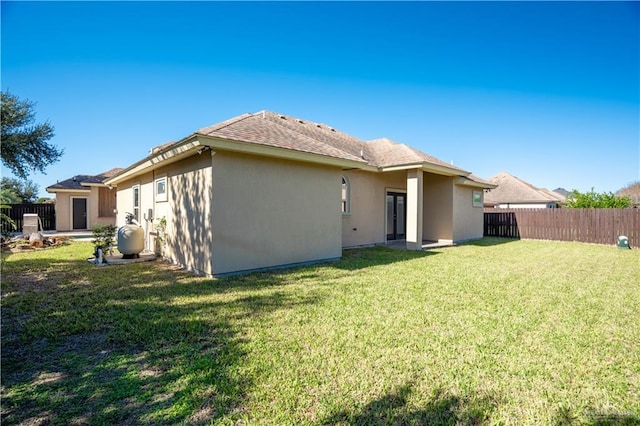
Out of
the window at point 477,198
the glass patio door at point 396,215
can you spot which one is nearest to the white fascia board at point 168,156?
the glass patio door at point 396,215

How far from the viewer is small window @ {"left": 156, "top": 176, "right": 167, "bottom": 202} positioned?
957cm

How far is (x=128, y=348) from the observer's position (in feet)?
11.8

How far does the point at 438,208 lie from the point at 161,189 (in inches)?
483

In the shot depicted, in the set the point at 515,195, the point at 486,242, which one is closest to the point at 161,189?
the point at 486,242

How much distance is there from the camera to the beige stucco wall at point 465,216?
15109 mm

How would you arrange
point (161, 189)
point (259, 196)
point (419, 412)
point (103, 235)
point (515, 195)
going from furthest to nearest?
1. point (515, 195)
2. point (161, 189)
3. point (103, 235)
4. point (259, 196)
5. point (419, 412)

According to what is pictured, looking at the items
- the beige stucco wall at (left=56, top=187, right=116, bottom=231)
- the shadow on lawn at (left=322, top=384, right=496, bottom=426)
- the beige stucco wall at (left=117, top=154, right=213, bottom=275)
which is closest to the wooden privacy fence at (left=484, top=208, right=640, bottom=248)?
the shadow on lawn at (left=322, top=384, right=496, bottom=426)

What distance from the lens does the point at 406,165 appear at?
11.8 m

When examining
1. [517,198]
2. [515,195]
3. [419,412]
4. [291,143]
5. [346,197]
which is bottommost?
[419,412]

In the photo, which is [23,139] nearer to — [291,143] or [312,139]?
[312,139]

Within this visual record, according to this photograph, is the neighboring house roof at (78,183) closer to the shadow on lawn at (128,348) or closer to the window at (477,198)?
the shadow on lawn at (128,348)

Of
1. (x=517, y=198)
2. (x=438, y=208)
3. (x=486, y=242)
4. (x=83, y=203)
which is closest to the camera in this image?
(x=438, y=208)

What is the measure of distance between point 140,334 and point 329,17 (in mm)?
10772

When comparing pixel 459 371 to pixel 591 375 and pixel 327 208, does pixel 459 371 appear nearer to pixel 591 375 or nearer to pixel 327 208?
pixel 591 375
